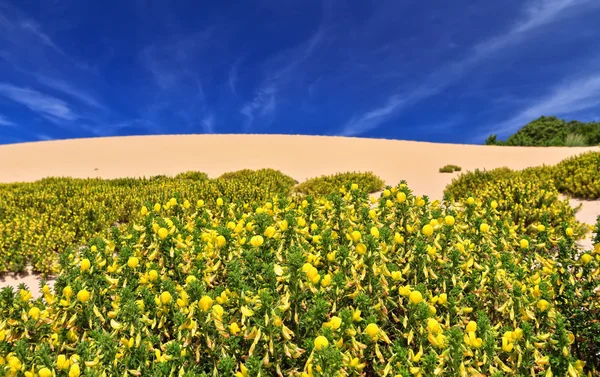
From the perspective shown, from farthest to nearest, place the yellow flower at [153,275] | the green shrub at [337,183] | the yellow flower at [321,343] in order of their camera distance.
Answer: the green shrub at [337,183], the yellow flower at [153,275], the yellow flower at [321,343]

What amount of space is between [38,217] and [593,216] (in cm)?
1276

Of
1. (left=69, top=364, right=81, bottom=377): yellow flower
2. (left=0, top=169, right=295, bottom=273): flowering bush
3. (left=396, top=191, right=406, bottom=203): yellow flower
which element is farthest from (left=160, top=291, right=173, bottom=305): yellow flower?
(left=0, top=169, right=295, bottom=273): flowering bush

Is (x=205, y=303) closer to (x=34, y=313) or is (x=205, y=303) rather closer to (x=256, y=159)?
(x=34, y=313)

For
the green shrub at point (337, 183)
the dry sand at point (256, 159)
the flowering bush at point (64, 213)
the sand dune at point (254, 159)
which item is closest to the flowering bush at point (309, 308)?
the flowering bush at point (64, 213)

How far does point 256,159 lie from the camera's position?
25.8 metres

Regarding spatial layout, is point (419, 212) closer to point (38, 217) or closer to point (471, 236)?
point (471, 236)

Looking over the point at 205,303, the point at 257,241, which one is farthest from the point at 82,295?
the point at 257,241

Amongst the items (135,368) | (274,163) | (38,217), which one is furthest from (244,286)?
(274,163)

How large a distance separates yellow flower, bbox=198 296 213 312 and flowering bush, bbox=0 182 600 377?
0.02 metres

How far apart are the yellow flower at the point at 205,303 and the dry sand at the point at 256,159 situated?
1171 centimetres

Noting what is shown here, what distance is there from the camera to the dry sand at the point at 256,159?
20.7 metres

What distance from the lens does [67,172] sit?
2284 centimetres

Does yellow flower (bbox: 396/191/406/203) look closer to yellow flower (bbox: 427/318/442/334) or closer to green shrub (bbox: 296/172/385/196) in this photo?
yellow flower (bbox: 427/318/442/334)

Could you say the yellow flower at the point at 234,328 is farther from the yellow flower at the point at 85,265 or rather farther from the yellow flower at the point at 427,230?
the yellow flower at the point at 427,230
